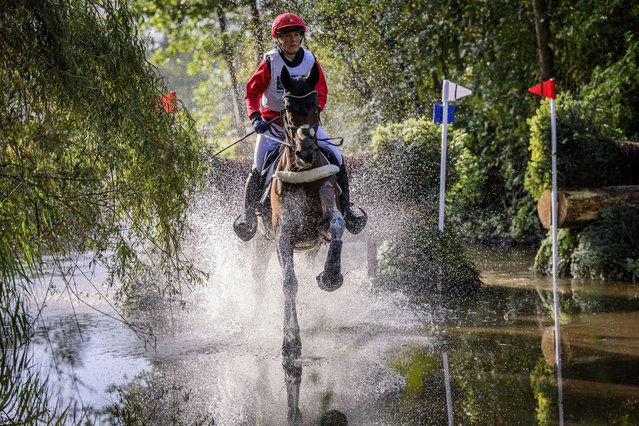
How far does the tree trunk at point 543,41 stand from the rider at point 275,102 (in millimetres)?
8890

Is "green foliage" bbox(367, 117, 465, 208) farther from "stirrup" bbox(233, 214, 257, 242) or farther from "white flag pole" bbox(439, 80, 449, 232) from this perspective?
"stirrup" bbox(233, 214, 257, 242)

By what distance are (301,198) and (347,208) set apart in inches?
33.9

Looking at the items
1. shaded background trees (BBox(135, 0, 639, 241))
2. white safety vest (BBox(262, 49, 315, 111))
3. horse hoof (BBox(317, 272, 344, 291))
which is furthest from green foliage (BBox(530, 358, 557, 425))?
shaded background trees (BBox(135, 0, 639, 241))

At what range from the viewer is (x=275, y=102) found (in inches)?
327

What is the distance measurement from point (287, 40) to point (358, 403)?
3.90 meters

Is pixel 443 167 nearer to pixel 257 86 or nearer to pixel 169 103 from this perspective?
pixel 257 86

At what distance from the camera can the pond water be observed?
5.31 m

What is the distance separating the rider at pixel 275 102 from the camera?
7.85m

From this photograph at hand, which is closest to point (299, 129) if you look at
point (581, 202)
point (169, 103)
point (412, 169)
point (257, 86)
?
point (169, 103)

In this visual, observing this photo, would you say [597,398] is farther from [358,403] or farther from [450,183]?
[450,183]

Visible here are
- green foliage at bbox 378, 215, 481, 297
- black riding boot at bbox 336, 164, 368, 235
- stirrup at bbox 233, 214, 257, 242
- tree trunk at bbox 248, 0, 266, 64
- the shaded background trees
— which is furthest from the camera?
tree trunk at bbox 248, 0, 266, 64

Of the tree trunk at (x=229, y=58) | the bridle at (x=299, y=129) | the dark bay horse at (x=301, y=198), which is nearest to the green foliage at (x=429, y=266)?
the dark bay horse at (x=301, y=198)

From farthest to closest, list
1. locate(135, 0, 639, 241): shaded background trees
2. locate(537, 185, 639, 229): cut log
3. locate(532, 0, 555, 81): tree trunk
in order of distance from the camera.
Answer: locate(532, 0, 555, 81): tree trunk < locate(135, 0, 639, 241): shaded background trees < locate(537, 185, 639, 229): cut log

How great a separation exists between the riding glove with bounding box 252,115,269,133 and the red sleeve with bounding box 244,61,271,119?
0.40 ft
